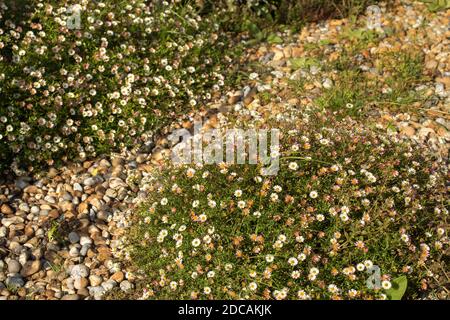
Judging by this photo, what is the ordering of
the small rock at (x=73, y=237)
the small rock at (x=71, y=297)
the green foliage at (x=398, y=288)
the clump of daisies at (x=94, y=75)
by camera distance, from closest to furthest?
the green foliage at (x=398, y=288) → the small rock at (x=71, y=297) → the small rock at (x=73, y=237) → the clump of daisies at (x=94, y=75)

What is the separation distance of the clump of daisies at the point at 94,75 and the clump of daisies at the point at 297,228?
1.19 metres

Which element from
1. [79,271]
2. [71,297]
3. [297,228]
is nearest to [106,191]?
[79,271]

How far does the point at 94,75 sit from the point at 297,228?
2869 millimetres

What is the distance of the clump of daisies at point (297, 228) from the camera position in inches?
164

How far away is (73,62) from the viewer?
6.07m

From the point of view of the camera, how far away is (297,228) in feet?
14.0

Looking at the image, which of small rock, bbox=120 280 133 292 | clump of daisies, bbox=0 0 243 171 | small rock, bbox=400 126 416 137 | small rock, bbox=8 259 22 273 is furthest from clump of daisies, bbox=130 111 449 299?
clump of daisies, bbox=0 0 243 171

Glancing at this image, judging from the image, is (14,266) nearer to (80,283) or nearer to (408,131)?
(80,283)

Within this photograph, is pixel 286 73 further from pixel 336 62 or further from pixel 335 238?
pixel 335 238

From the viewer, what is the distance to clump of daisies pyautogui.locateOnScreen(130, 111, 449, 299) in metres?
4.16

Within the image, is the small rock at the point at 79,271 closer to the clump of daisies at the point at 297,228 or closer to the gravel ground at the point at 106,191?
the gravel ground at the point at 106,191

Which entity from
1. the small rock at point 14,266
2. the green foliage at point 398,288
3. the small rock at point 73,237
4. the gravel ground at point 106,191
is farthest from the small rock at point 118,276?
the green foliage at point 398,288

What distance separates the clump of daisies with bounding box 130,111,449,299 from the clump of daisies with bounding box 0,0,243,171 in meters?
1.19

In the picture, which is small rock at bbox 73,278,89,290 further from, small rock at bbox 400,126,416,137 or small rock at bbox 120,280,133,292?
small rock at bbox 400,126,416,137
